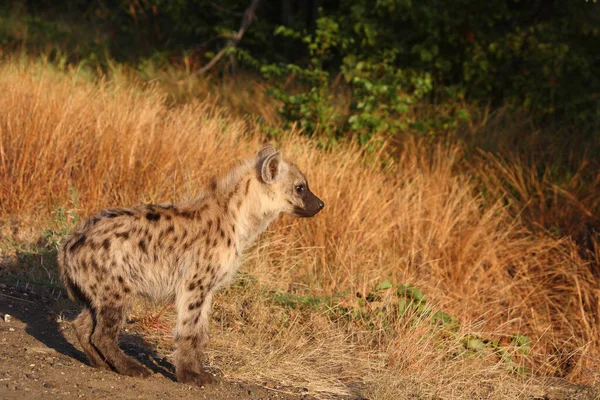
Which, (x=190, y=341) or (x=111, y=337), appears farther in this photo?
(x=190, y=341)

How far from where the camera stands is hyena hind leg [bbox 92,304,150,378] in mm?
5074

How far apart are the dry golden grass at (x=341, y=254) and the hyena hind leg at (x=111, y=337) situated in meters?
0.71

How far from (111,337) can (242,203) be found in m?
1.20

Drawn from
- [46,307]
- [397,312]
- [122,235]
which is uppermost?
[122,235]

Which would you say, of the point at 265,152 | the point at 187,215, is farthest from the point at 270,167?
the point at 187,215

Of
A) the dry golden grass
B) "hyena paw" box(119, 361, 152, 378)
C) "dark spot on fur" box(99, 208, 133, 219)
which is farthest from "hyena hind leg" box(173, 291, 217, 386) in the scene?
"dark spot on fur" box(99, 208, 133, 219)

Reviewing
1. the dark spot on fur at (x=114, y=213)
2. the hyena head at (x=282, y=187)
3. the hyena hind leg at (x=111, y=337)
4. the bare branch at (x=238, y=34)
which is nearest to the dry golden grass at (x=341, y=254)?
the hyena hind leg at (x=111, y=337)

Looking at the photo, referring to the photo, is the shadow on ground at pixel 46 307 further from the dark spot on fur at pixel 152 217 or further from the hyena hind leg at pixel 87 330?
the dark spot on fur at pixel 152 217

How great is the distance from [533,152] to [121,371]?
7.64m

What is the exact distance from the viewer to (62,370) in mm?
5102

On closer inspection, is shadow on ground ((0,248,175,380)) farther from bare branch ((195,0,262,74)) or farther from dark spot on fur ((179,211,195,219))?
bare branch ((195,0,262,74))

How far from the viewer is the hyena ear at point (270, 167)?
573cm

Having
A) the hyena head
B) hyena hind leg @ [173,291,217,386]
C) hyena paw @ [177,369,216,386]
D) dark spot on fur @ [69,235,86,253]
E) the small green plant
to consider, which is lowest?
the small green plant

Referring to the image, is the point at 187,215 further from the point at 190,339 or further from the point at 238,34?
the point at 238,34
